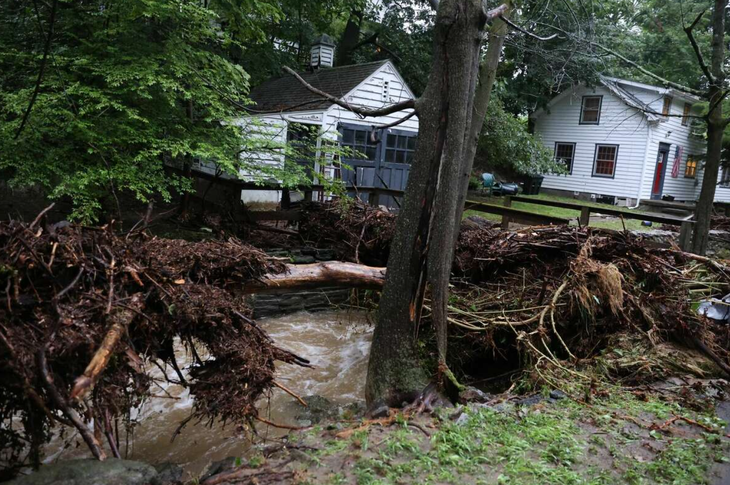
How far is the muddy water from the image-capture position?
4578 mm

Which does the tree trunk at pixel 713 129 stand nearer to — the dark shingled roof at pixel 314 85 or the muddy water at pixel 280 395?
the muddy water at pixel 280 395

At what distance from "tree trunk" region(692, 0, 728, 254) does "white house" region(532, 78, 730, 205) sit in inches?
590

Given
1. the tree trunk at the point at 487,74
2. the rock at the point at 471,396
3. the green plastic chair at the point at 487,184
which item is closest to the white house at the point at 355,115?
the green plastic chair at the point at 487,184

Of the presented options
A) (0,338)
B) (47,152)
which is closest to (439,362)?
(0,338)

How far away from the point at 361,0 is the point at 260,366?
1730 cm

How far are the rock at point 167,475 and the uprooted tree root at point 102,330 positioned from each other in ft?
1.11

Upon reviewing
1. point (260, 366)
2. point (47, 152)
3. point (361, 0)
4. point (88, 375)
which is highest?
point (361, 0)

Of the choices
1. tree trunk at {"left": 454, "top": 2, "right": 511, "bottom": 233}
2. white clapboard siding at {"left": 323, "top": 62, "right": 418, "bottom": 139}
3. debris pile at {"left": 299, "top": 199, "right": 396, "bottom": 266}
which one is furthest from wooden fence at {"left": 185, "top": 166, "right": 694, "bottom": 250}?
white clapboard siding at {"left": 323, "top": 62, "right": 418, "bottom": 139}

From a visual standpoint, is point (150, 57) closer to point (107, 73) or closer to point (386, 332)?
point (107, 73)

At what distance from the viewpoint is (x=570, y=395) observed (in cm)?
492

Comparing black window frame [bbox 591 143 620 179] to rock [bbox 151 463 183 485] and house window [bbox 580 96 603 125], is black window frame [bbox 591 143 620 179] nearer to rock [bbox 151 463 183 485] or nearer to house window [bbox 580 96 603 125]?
house window [bbox 580 96 603 125]

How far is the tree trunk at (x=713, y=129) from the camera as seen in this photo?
8336 mm

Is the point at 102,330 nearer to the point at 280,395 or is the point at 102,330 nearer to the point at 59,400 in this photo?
the point at 59,400

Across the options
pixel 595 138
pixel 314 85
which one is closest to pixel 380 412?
pixel 314 85
